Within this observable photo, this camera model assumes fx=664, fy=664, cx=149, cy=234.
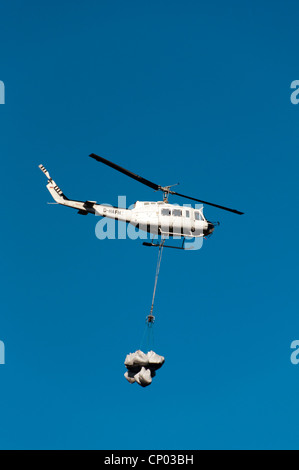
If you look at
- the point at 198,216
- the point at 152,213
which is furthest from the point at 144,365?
the point at 198,216

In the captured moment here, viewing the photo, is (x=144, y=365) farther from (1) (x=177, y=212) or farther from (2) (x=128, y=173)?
(2) (x=128, y=173)

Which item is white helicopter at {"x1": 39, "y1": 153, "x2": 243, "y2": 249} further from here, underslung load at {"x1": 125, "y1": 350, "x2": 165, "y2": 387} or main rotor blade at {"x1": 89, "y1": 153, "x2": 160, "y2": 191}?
underslung load at {"x1": 125, "y1": 350, "x2": 165, "y2": 387}

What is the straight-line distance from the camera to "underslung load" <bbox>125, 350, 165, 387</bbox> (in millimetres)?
41906

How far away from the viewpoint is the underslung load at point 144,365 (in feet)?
137

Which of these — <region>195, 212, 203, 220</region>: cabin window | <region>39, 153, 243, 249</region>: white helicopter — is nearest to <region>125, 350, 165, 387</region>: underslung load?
<region>39, 153, 243, 249</region>: white helicopter

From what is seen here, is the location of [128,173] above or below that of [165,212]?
above

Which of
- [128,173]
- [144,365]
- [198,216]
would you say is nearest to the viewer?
[144,365]

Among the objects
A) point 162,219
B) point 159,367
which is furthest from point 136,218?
point 159,367

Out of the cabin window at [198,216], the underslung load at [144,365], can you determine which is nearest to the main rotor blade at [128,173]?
the cabin window at [198,216]

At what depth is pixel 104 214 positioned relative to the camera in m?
46.5

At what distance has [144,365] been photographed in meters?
42.2
